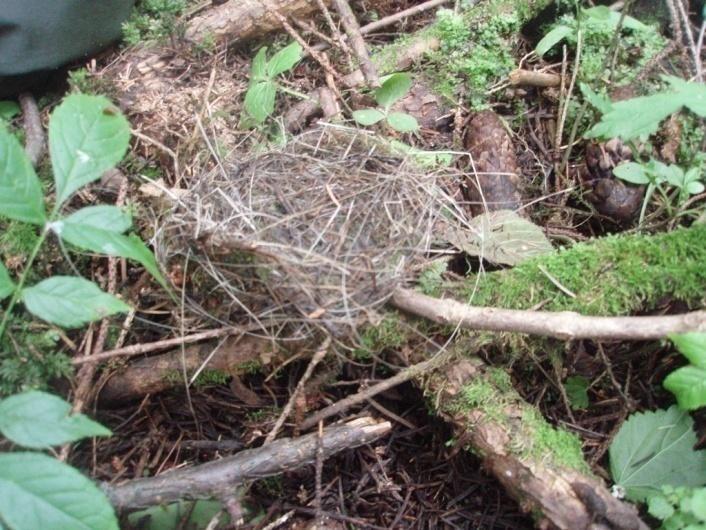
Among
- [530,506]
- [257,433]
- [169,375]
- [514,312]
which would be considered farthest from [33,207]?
[530,506]

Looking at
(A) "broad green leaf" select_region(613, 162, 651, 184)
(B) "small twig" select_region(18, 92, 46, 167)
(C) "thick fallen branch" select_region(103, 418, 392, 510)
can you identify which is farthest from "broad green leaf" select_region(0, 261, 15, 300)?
(A) "broad green leaf" select_region(613, 162, 651, 184)

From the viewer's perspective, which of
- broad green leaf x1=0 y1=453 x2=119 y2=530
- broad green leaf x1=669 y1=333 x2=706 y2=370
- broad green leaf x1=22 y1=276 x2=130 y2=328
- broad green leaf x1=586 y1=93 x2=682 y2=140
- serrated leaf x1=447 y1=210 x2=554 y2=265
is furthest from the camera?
serrated leaf x1=447 y1=210 x2=554 y2=265

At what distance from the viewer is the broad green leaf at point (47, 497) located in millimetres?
1118

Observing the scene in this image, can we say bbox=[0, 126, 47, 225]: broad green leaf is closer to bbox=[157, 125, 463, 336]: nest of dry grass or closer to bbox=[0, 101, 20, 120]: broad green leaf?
bbox=[157, 125, 463, 336]: nest of dry grass

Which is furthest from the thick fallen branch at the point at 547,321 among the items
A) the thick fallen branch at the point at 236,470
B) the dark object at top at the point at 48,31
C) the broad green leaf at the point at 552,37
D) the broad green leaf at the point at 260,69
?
the dark object at top at the point at 48,31

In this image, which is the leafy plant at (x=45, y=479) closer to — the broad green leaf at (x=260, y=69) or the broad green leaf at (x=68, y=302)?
the broad green leaf at (x=68, y=302)

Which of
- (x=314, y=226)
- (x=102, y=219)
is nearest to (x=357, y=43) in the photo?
(x=314, y=226)

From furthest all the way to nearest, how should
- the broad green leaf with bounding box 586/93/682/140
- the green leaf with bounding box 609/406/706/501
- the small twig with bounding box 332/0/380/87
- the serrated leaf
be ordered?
1. the small twig with bounding box 332/0/380/87
2. the serrated leaf
3. the green leaf with bounding box 609/406/706/501
4. the broad green leaf with bounding box 586/93/682/140

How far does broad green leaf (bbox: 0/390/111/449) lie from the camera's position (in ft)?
3.80

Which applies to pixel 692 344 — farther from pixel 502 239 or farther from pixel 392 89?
pixel 392 89

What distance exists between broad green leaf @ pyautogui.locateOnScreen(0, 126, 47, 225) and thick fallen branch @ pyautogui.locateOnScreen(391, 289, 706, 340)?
0.87 m

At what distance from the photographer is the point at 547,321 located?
4.97 feet

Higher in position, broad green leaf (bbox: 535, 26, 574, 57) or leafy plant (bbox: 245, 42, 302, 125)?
leafy plant (bbox: 245, 42, 302, 125)

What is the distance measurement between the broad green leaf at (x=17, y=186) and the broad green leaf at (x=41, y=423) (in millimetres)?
381
